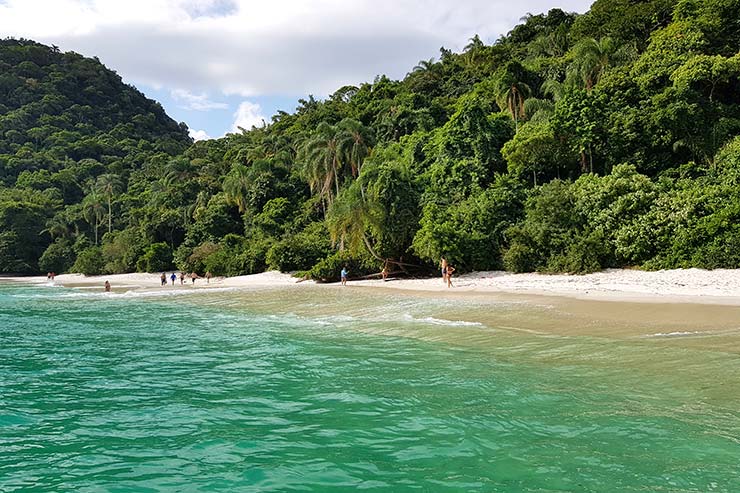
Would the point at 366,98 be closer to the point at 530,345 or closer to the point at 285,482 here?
the point at 530,345

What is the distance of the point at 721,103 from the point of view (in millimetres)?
35438

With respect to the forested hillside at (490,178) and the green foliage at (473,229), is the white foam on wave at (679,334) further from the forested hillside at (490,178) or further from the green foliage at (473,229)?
the green foliage at (473,229)

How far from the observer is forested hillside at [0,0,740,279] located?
95.4 ft

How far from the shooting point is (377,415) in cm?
725

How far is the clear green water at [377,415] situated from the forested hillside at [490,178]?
18.7m

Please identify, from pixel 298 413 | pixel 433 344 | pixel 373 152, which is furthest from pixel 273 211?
pixel 298 413

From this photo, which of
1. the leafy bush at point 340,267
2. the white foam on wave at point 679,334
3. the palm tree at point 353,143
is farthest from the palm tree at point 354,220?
the white foam on wave at point 679,334

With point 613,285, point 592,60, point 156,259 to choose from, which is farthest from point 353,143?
point 613,285

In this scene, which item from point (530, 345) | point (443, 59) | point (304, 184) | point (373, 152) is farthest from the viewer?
point (443, 59)

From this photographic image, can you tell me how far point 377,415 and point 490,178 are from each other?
3583cm

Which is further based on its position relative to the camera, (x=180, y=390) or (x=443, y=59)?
(x=443, y=59)

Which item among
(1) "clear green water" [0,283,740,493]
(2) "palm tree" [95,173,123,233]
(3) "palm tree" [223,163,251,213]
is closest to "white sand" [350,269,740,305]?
(1) "clear green water" [0,283,740,493]

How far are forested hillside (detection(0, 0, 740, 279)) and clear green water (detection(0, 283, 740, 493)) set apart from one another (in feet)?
61.4

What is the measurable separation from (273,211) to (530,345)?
165 ft
